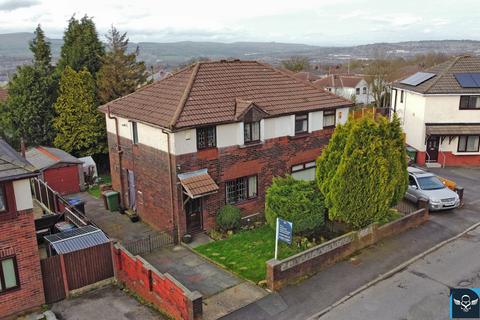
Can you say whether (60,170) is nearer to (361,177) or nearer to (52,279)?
(52,279)

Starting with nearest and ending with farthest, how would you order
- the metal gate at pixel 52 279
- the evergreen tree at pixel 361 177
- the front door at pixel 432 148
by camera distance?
the metal gate at pixel 52 279 < the evergreen tree at pixel 361 177 < the front door at pixel 432 148

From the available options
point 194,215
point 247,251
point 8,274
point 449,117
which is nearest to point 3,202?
point 8,274

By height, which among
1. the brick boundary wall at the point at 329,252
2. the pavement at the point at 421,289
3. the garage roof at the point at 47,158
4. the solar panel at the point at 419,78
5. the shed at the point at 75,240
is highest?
the solar panel at the point at 419,78

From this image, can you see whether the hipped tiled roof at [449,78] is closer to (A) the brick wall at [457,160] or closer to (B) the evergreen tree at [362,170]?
(A) the brick wall at [457,160]

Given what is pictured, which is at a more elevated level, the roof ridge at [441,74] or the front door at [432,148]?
the roof ridge at [441,74]

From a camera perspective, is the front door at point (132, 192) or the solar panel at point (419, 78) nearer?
the front door at point (132, 192)

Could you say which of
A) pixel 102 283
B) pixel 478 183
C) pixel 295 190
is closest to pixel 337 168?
pixel 295 190

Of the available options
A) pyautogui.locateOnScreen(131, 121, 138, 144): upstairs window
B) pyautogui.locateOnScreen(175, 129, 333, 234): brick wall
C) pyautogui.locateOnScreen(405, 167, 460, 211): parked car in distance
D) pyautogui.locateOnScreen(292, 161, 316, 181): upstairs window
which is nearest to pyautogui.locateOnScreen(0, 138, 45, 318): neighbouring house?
pyautogui.locateOnScreen(175, 129, 333, 234): brick wall

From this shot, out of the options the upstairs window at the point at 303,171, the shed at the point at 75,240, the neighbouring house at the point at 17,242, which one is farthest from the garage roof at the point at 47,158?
the upstairs window at the point at 303,171
